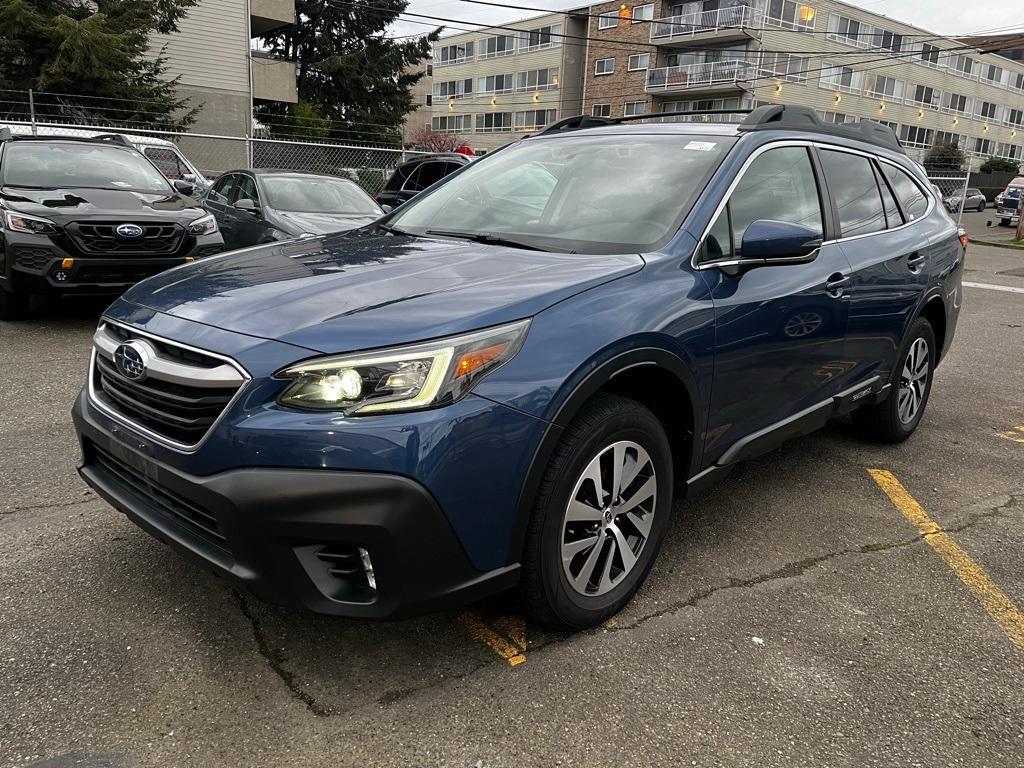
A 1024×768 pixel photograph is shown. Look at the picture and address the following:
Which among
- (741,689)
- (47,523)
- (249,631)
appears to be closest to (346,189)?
(47,523)

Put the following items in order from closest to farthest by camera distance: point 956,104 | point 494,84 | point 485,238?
point 485,238 < point 956,104 < point 494,84

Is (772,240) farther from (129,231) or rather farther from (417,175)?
(417,175)

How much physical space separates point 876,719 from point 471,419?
4.93ft

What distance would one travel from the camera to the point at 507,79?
61.2 m

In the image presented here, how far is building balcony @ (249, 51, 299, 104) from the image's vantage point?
29.9 m

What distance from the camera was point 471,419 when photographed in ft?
6.76

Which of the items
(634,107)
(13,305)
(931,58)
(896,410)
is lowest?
(13,305)

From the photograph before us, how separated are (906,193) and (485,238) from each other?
110 inches

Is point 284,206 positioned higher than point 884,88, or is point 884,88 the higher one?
point 884,88

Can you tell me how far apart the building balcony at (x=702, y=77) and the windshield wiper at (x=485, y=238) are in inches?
1846

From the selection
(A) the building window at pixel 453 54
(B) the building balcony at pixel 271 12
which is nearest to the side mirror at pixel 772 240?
(B) the building balcony at pixel 271 12

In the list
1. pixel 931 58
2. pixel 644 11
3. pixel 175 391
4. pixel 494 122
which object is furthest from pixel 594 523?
pixel 931 58

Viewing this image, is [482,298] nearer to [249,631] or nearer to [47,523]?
[249,631]

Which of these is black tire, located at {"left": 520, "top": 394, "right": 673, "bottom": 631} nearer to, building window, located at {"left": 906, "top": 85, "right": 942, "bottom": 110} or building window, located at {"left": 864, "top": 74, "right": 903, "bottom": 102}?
building window, located at {"left": 864, "top": 74, "right": 903, "bottom": 102}
